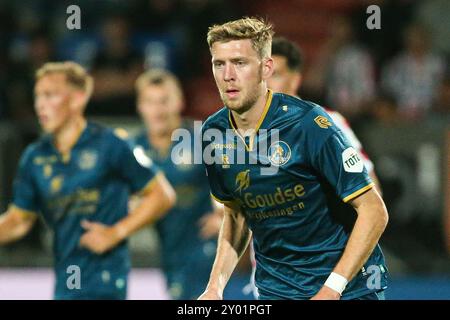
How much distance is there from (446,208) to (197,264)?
10.7 ft

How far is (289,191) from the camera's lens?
4.28 m

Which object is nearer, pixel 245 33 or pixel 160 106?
pixel 245 33

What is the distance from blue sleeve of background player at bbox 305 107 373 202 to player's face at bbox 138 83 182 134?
3850mm

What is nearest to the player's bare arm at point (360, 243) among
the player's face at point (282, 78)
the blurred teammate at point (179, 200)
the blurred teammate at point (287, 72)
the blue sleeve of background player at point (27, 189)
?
the blurred teammate at point (287, 72)

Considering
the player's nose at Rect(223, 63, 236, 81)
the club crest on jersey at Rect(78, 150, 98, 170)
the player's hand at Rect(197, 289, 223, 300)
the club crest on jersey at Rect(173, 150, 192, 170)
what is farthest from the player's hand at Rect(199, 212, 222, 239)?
the player's nose at Rect(223, 63, 236, 81)

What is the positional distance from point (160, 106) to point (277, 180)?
12.3 feet

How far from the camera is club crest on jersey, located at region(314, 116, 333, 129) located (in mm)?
4141

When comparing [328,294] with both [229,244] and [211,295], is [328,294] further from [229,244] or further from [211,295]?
[229,244]

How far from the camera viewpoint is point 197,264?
7.64 metres

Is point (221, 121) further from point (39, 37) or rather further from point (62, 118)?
point (39, 37)

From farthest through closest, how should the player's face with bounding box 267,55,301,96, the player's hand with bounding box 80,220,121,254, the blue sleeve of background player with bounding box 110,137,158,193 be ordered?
the blue sleeve of background player with bounding box 110,137,158,193 < the player's face with bounding box 267,55,301,96 < the player's hand with bounding box 80,220,121,254

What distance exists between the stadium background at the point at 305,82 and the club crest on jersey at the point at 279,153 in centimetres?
478

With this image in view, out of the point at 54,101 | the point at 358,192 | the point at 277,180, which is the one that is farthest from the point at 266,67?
the point at 54,101

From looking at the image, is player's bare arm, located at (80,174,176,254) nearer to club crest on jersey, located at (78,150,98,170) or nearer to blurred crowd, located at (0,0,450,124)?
club crest on jersey, located at (78,150,98,170)
